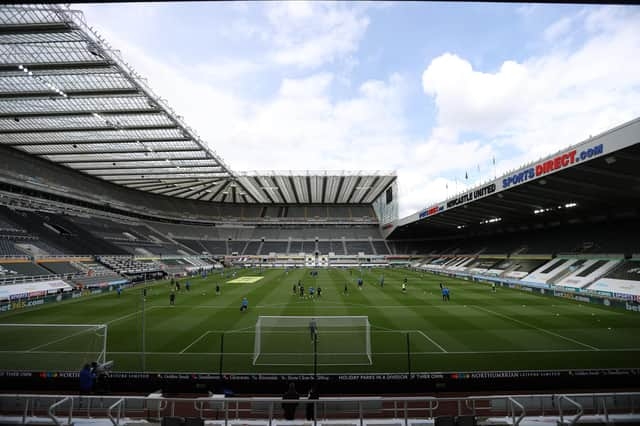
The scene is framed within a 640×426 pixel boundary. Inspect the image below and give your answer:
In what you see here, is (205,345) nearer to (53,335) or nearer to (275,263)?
(53,335)

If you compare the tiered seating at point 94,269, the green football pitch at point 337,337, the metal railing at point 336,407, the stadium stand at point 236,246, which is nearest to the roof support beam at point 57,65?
the green football pitch at point 337,337

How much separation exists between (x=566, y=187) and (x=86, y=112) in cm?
4159

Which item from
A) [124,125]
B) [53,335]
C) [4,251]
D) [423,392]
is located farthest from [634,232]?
[4,251]

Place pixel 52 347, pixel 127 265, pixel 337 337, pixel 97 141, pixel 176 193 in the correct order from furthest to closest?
pixel 176 193, pixel 127 265, pixel 97 141, pixel 337 337, pixel 52 347

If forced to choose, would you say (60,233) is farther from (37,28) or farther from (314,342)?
(314,342)

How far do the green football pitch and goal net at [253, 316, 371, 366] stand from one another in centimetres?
5

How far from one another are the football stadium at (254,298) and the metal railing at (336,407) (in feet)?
0.21

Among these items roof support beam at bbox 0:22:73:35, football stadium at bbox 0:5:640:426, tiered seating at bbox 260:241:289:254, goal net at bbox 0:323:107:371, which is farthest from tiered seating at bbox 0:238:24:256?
tiered seating at bbox 260:241:289:254

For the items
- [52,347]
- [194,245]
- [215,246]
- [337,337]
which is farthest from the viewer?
[215,246]

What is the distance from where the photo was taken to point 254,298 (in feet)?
81.3

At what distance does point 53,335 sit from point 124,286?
2264cm

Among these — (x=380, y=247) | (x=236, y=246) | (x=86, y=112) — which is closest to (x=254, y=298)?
(x=86, y=112)

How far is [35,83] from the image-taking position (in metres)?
23.5

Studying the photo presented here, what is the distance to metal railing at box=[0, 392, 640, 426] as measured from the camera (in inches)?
215
